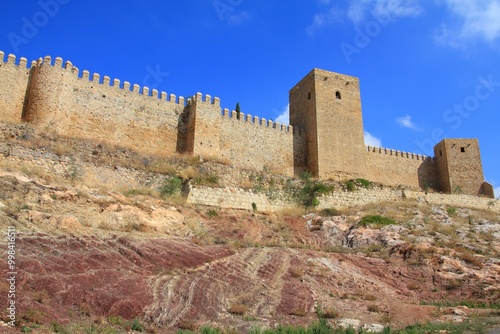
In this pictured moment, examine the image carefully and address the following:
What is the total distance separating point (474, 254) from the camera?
12.8 metres

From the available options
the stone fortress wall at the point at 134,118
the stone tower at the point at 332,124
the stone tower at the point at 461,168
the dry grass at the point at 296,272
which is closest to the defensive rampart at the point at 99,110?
the stone fortress wall at the point at 134,118

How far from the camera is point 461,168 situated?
29.8m

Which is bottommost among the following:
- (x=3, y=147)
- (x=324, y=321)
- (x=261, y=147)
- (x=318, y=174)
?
(x=324, y=321)

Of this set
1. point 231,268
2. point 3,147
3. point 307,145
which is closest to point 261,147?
point 307,145

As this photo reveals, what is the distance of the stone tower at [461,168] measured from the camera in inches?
1152

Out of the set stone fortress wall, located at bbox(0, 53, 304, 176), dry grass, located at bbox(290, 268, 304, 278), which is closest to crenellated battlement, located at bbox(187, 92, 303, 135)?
stone fortress wall, located at bbox(0, 53, 304, 176)

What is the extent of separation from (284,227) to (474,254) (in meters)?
5.71

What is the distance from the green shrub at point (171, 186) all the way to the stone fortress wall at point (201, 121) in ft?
14.2

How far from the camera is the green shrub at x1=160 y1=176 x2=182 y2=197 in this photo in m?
16.1

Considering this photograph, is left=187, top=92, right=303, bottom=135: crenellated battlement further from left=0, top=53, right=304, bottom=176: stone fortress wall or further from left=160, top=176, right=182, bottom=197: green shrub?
left=160, top=176, right=182, bottom=197: green shrub

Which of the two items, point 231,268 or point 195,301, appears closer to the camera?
point 195,301

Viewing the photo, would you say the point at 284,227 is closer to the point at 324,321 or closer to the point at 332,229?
the point at 332,229

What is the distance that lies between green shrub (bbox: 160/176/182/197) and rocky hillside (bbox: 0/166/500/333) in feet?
4.87

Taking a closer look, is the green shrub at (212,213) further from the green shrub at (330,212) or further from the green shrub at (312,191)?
the green shrub at (312,191)
